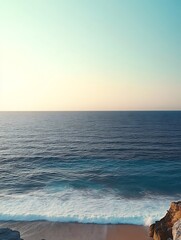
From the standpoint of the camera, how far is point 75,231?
20953 millimetres

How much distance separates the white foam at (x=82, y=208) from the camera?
23250mm

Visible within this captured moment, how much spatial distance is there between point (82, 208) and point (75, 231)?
4.51 metres

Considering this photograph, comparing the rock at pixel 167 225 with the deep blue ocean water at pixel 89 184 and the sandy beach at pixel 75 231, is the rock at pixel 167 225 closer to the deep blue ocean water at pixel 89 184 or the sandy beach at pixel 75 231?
the sandy beach at pixel 75 231

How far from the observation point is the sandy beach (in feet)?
65.5

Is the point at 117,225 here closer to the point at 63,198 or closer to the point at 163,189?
the point at 63,198

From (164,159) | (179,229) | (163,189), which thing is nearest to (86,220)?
(179,229)

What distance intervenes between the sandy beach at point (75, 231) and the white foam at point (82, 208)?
0.92 metres

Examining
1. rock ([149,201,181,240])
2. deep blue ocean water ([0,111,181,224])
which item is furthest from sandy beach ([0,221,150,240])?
rock ([149,201,181,240])

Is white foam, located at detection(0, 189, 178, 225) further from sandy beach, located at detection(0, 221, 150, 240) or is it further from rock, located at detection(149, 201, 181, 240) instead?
rock, located at detection(149, 201, 181, 240)

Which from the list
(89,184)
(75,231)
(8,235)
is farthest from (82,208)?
(8,235)

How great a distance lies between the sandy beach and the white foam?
92 cm

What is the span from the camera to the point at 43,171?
4069 cm

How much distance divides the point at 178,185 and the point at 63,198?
632 inches

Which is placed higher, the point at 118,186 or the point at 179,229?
the point at 179,229
